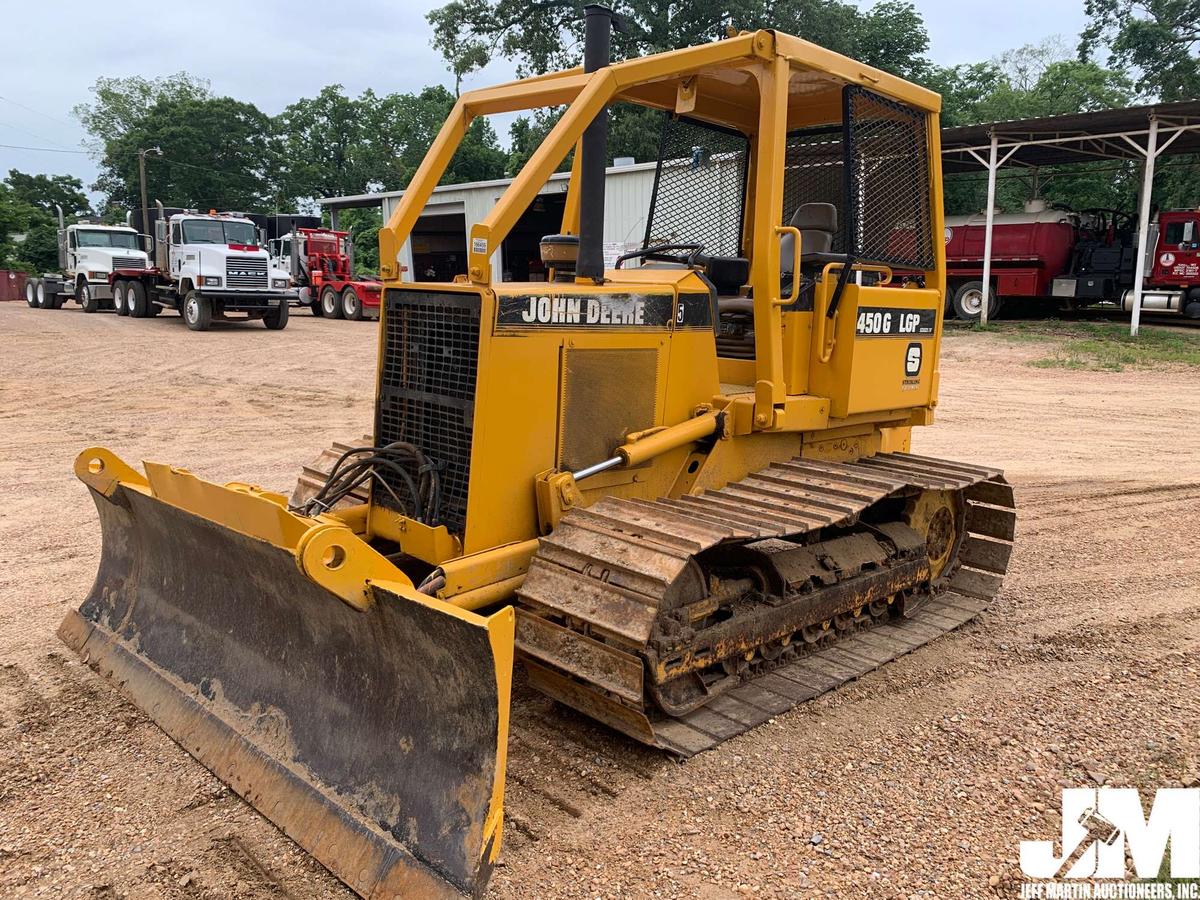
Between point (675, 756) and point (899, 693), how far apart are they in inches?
51.3

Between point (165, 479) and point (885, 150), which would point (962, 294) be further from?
point (165, 479)

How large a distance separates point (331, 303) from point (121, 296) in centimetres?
575

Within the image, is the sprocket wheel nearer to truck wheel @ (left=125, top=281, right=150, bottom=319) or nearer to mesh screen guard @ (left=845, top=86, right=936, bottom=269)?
mesh screen guard @ (left=845, top=86, right=936, bottom=269)

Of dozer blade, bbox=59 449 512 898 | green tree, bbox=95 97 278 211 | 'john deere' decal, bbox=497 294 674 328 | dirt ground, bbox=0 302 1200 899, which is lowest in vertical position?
dirt ground, bbox=0 302 1200 899

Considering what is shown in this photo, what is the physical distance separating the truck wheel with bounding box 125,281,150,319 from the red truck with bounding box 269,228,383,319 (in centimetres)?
406

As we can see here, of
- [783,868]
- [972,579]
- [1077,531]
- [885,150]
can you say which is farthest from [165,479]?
[1077,531]

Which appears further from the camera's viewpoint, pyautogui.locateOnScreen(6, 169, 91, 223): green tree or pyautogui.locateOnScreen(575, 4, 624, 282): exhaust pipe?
pyautogui.locateOnScreen(6, 169, 91, 223): green tree

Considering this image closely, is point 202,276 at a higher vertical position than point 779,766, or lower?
higher

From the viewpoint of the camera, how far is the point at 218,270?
70.9 ft

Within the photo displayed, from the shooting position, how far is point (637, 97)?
4973 mm

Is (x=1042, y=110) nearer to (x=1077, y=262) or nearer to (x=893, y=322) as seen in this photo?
(x=1077, y=262)

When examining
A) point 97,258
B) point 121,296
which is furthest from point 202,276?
point 97,258

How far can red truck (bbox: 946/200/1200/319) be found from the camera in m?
22.4

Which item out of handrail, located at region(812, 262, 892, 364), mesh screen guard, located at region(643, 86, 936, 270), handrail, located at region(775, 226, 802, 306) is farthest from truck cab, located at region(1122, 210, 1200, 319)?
handrail, located at region(775, 226, 802, 306)
